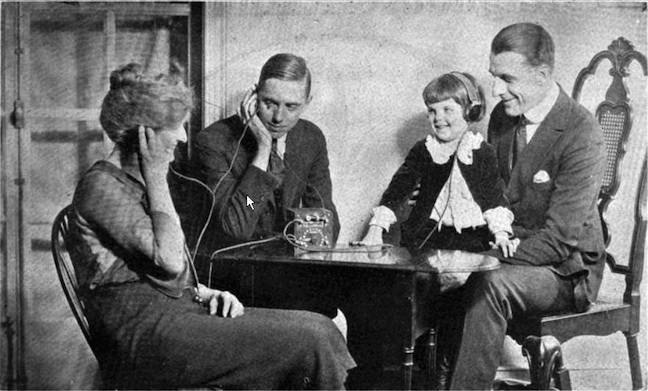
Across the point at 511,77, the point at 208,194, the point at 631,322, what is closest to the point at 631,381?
the point at 631,322

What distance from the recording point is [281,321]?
62.6 inches

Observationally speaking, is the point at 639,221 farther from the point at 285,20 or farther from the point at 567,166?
the point at 285,20

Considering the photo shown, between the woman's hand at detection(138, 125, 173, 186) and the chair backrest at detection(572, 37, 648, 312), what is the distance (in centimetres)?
119

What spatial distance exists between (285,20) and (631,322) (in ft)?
4.32

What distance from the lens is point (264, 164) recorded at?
6.58ft

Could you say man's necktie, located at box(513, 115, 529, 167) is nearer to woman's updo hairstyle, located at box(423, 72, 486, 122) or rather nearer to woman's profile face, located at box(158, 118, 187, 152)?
woman's updo hairstyle, located at box(423, 72, 486, 122)

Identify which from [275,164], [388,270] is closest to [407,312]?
[388,270]

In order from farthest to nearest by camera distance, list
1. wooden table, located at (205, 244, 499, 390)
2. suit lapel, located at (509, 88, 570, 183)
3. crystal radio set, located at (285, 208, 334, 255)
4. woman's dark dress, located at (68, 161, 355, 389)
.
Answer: suit lapel, located at (509, 88, 570, 183) → crystal radio set, located at (285, 208, 334, 255) → wooden table, located at (205, 244, 499, 390) → woman's dark dress, located at (68, 161, 355, 389)

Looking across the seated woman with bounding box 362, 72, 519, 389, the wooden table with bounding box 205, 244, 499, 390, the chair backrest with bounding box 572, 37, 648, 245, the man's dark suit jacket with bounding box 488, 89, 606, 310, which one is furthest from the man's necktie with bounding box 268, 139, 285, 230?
the chair backrest with bounding box 572, 37, 648, 245

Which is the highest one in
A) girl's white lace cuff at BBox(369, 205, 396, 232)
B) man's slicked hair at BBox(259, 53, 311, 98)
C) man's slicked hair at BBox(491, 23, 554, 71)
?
man's slicked hair at BBox(491, 23, 554, 71)

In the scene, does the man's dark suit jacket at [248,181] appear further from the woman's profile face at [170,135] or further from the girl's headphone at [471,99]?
the girl's headphone at [471,99]

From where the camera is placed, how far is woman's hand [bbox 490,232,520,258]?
6.59 feet

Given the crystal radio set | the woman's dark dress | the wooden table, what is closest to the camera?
the woman's dark dress

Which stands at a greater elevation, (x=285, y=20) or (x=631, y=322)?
(x=285, y=20)
